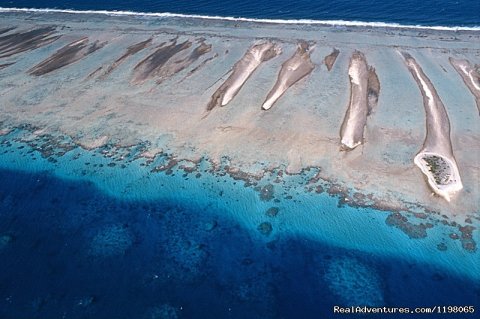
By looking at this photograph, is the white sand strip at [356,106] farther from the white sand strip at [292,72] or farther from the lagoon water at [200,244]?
the lagoon water at [200,244]

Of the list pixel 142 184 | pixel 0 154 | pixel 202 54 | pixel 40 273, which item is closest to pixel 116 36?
pixel 202 54

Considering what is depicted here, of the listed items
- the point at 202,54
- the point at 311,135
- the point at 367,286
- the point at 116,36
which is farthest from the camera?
the point at 116,36

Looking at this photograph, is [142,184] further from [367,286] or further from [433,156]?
[433,156]

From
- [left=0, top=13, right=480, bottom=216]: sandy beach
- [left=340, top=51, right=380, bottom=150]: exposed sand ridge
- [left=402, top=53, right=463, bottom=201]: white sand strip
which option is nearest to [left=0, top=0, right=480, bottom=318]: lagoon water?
[left=402, top=53, right=463, bottom=201]: white sand strip

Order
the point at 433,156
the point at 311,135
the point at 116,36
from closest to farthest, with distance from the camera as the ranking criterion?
the point at 433,156 < the point at 311,135 < the point at 116,36

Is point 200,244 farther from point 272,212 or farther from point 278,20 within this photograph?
point 278,20

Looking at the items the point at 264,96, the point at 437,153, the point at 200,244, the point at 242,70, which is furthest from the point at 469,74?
the point at 200,244
